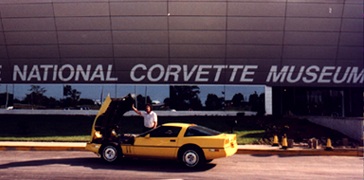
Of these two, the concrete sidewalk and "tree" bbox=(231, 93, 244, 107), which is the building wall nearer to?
"tree" bbox=(231, 93, 244, 107)

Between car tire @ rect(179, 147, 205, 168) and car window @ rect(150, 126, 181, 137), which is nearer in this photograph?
car tire @ rect(179, 147, 205, 168)

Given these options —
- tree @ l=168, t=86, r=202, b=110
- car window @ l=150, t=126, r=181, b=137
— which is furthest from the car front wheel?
tree @ l=168, t=86, r=202, b=110

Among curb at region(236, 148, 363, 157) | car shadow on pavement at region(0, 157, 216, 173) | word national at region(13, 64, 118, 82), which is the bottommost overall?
curb at region(236, 148, 363, 157)

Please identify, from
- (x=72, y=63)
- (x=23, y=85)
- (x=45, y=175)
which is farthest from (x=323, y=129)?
(x=23, y=85)

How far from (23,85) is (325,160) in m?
21.0

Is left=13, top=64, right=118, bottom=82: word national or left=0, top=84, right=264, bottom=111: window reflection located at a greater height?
left=13, top=64, right=118, bottom=82: word national

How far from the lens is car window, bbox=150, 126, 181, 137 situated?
1041cm

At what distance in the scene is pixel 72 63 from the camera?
82.0ft

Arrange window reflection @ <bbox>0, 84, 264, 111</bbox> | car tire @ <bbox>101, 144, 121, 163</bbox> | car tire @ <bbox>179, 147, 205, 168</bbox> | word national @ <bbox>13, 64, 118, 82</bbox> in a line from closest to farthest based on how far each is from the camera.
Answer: car tire @ <bbox>179, 147, 205, 168</bbox>, car tire @ <bbox>101, 144, 121, 163</bbox>, word national @ <bbox>13, 64, 118, 82</bbox>, window reflection @ <bbox>0, 84, 264, 111</bbox>

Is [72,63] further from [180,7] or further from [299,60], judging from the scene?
[299,60]

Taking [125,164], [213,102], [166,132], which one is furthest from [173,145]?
[213,102]

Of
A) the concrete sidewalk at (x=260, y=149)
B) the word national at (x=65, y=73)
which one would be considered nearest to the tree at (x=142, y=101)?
the word national at (x=65, y=73)

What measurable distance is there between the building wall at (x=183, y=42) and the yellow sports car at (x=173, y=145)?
1364 cm

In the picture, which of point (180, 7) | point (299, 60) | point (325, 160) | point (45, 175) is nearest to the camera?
point (45, 175)
